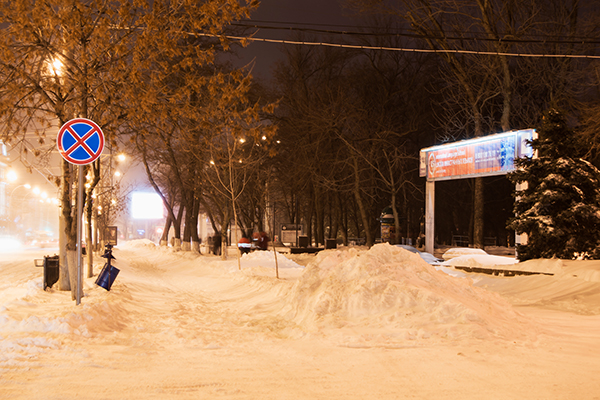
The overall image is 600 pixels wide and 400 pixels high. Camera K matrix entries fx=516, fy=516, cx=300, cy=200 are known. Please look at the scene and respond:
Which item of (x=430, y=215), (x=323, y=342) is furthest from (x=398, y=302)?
(x=430, y=215)

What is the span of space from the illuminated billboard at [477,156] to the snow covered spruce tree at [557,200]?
5.71 ft

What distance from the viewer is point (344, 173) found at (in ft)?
138

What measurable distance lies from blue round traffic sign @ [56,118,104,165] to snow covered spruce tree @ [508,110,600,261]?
1360cm

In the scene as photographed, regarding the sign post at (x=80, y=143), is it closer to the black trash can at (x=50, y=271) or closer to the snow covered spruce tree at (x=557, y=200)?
the black trash can at (x=50, y=271)

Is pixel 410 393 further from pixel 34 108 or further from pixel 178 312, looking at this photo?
pixel 34 108

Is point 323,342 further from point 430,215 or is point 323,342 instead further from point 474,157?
point 430,215

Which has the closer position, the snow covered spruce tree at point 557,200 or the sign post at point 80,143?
Answer: the sign post at point 80,143

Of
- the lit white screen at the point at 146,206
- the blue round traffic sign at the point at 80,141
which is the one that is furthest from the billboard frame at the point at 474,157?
the lit white screen at the point at 146,206

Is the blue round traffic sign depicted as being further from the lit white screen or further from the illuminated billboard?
the lit white screen

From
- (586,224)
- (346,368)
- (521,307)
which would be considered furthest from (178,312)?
(586,224)

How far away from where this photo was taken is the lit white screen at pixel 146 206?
60.1 m

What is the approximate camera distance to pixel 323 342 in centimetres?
728

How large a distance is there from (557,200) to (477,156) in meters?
7.16

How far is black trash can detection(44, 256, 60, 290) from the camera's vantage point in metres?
11.6
